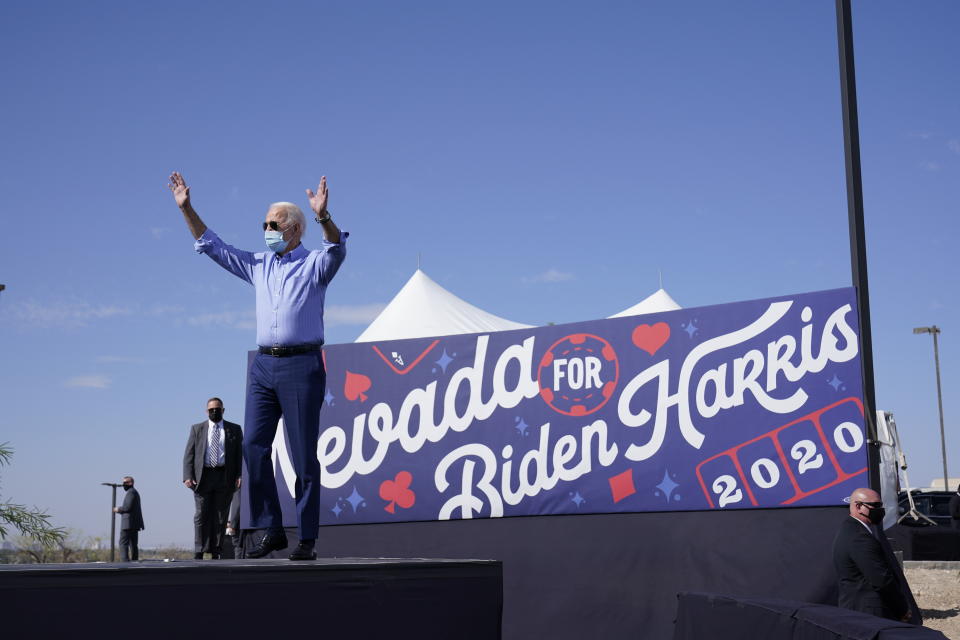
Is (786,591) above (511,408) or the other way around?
the other way around

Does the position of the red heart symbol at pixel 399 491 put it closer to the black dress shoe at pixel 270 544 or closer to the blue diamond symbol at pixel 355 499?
the blue diamond symbol at pixel 355 499

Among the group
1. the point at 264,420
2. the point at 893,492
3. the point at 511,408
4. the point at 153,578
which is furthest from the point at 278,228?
the point at 893,492

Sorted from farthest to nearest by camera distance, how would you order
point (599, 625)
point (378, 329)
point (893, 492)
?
point (378, 329) → point (893, 492) → point (599, 625)

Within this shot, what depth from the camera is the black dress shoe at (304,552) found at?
17.0 ft

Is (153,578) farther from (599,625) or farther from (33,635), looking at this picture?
(599,625)

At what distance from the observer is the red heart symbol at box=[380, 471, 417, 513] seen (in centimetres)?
960

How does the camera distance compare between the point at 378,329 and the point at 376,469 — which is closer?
the point at 376,469

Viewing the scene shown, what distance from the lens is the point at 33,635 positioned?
3590 millimetres

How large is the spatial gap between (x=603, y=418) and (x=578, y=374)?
49 cm

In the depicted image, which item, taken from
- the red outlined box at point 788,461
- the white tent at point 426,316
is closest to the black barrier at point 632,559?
the red outlined box at point 788,461

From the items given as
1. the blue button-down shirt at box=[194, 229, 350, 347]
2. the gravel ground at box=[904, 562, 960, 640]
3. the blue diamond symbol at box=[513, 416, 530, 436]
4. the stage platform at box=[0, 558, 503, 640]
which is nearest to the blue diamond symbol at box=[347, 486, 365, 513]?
the blue diamond symbol at box=[513, 416, 530, 436]

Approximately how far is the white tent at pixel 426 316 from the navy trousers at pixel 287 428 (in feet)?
36.9

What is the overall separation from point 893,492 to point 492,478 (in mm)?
8171

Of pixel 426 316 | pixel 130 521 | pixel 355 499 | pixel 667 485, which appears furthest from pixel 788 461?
pixel 130 521
